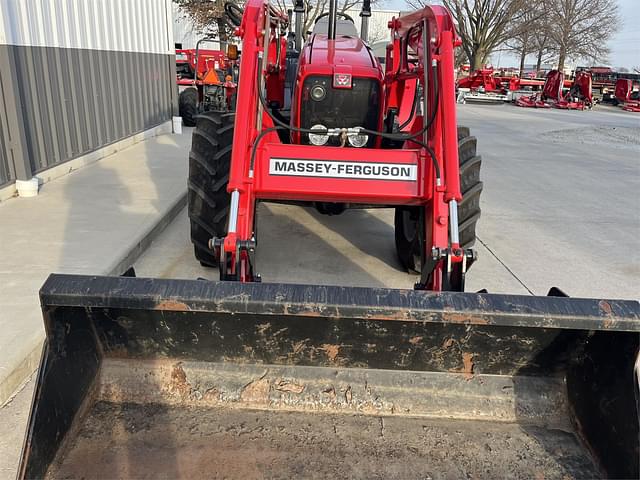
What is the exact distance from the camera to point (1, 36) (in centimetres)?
540

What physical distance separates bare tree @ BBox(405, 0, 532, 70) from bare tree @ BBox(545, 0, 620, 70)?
9.64 feet

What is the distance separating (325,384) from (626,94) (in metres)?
27.5

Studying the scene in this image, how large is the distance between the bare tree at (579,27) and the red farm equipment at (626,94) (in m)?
11.7

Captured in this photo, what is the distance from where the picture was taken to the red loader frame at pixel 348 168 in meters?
2.94

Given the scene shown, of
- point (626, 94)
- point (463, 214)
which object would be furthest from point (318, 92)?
point (626, 94)

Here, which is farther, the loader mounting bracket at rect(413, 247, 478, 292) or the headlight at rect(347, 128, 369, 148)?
the headlight at rect(347, 128, 369, 148)

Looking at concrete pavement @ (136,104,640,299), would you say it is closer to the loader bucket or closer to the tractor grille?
the tractor grille

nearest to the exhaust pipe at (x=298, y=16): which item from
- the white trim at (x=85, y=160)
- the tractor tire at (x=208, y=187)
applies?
the tractor tire at (x=208, y=187)

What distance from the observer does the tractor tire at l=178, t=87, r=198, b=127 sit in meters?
12.2

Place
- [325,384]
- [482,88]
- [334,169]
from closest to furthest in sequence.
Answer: [325,384]
[334,169]
[482,88]

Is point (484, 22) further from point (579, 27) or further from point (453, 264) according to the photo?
point (453, 264)

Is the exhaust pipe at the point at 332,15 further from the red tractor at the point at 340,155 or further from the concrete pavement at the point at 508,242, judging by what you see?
the concrete pavement at the point at 508,242

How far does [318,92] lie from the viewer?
3648 millimetres

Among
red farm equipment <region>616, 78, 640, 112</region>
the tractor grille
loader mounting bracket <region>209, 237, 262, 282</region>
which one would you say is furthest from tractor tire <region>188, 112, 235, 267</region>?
red farm equipment <region>616, 78, 640, 112</region>
